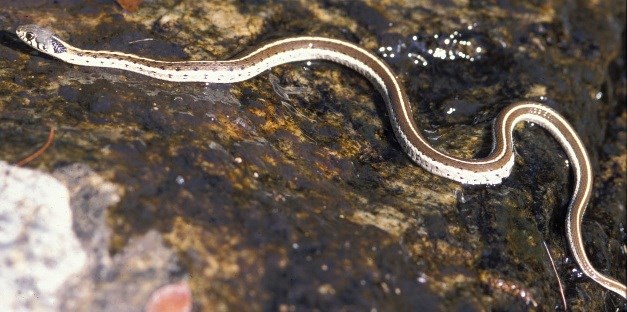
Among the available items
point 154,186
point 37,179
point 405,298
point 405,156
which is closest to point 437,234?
point 405,298

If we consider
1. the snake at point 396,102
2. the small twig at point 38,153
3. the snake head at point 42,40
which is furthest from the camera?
the snake head at point 42,40

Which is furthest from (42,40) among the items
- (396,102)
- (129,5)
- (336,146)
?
(396,102)

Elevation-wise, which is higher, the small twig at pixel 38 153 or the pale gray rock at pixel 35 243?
the small twig at pixel 38 153

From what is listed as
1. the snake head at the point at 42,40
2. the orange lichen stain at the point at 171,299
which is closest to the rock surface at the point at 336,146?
the orange lichen stain at the point at 171,299

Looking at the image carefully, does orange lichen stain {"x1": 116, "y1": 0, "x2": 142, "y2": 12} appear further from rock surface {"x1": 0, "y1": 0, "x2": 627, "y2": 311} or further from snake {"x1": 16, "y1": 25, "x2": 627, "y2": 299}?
snake {"x1": 16, "y1": 25, "x2": 627, "y2": 299}

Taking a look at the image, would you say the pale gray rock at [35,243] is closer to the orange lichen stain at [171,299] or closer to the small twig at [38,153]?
the small twig at [38,153]

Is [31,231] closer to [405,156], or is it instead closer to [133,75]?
[133,75]

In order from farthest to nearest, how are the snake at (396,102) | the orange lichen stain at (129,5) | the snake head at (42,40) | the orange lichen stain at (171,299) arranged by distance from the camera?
the orange lichen stain at (129,5) < the snake head at (42,40) < the snake at (396,102) < the orange lichen stain at (171,299)

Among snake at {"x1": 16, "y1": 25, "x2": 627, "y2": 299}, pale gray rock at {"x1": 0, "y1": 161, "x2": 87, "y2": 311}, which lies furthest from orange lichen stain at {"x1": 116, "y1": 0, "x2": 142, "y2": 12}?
pale gray rock at {"x1": 0, "y1": 161, "x2": 87, "y2": 311}

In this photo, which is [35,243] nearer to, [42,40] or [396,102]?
[42,40]

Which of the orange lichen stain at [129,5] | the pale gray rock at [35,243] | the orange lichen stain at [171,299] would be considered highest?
the orange lichen stain at [129,5]
